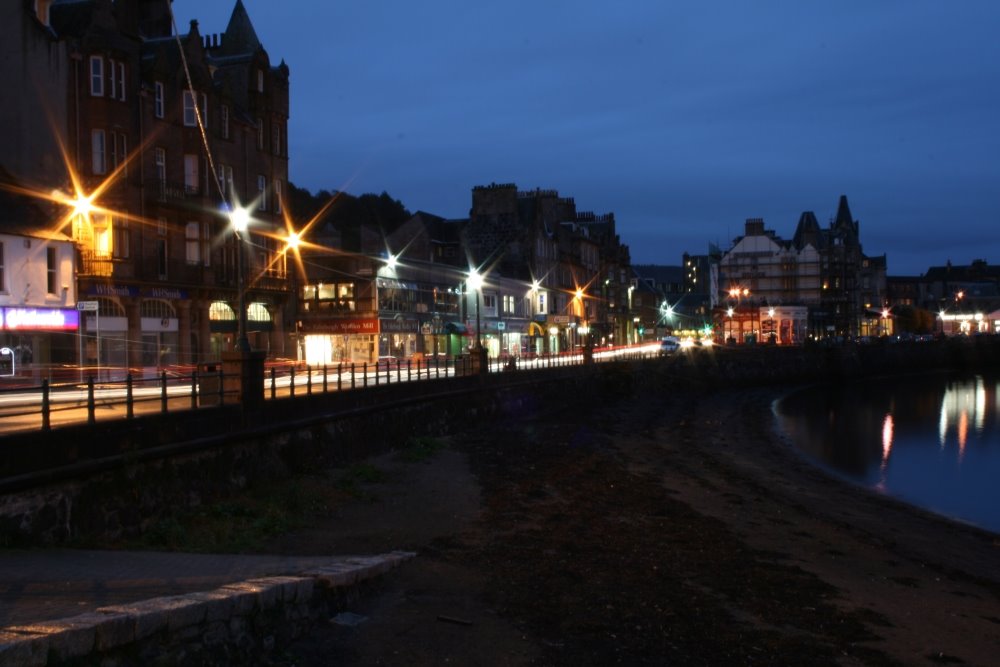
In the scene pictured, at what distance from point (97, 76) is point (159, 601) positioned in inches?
1388

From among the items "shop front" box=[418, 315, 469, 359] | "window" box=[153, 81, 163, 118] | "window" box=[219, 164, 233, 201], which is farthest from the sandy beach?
"shop front" box=[418, 315, 469, 359]

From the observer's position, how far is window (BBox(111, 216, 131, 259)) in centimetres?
3922

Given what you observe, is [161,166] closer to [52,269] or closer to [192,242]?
[192,242]

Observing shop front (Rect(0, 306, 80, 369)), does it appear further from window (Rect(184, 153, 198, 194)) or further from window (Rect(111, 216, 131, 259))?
window (Rect(184, 153, 198, 194))

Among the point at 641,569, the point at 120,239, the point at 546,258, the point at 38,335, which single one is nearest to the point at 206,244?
the point at 120,239

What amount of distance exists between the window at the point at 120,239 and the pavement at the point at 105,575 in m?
28.3

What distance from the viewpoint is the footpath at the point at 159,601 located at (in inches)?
329

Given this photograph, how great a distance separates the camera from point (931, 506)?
97.7 feet

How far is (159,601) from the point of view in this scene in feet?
31.2

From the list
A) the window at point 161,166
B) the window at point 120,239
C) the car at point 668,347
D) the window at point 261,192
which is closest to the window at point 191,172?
the window at point 161,166

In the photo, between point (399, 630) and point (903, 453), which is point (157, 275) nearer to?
point (399, 630)

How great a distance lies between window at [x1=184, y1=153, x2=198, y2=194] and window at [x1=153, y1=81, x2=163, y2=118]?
2.60m

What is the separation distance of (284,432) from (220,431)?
9.59ft

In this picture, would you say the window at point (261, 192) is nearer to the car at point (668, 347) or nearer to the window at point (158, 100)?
the window at point (158, 100)
